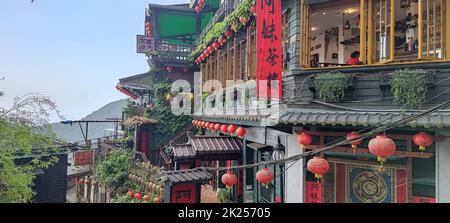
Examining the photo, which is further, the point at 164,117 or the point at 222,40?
the point at 164,117

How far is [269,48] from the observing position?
8.08 m

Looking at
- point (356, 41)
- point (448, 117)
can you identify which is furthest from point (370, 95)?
point (356, 41)

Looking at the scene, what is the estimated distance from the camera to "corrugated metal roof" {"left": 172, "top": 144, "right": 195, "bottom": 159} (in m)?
9.44

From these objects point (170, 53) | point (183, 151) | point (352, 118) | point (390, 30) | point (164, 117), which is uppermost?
point (170, 53)

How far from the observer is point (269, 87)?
820 centimetres

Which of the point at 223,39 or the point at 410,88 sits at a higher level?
the point at 223,39

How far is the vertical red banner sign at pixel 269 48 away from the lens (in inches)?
318

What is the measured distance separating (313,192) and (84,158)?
56.8 feet

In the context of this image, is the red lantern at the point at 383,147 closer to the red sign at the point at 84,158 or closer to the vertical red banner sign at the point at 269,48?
the vertical red banner sign at the point at 269,48

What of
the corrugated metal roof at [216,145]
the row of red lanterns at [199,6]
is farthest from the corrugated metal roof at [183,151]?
the row of red lanterns at [199,6]

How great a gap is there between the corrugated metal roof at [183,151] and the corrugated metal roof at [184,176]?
856mm

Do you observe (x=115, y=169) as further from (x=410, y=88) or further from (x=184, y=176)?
(x=410, y=88)

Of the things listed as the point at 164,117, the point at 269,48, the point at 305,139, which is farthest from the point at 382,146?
the point at 164,117
